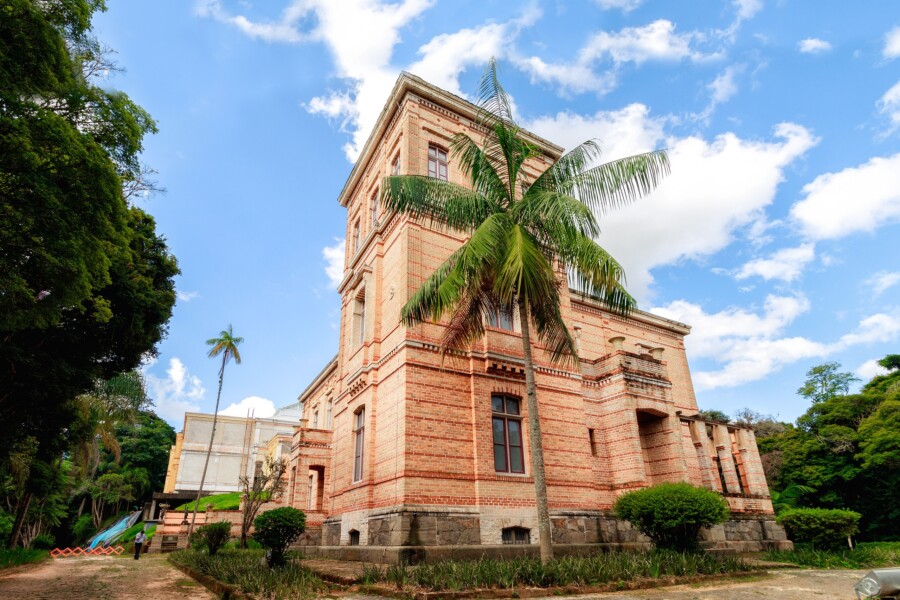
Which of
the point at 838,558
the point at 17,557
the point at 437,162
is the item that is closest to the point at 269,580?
the point at 17,557

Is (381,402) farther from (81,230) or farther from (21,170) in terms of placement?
(21,170)

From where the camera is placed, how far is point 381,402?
1489 centimetres

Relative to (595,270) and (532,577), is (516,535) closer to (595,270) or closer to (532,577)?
(532,577)

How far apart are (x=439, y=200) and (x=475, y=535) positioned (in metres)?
8.58

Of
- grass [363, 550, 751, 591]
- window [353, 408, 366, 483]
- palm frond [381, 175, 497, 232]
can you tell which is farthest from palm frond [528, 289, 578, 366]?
window [353, 408, 366, 483]

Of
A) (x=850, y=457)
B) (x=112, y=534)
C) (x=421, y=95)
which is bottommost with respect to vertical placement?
(x=112, y=534)

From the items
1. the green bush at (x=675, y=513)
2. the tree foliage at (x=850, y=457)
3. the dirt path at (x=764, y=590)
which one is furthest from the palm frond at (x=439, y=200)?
the tree foliage at (x=850, y=457)

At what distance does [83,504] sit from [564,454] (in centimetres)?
5152

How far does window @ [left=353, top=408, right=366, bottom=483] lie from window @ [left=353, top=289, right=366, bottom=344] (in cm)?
300

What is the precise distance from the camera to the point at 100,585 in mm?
11219

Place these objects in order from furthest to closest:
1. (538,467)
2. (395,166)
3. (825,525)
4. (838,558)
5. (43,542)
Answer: (43,542) → (395,166) → (825,525) → (838,558) → (538,467)

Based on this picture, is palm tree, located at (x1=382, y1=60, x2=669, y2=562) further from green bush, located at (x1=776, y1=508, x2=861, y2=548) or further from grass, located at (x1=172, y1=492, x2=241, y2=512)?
grass, located at (x1=172, y1=492, x2=241, y2=512)

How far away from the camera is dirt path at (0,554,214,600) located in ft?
30.9

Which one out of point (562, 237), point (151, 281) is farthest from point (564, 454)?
point (151, 281)
